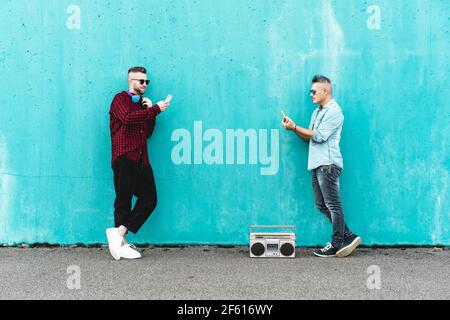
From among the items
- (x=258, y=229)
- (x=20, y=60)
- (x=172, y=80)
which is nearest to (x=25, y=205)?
(x=20, y=60)

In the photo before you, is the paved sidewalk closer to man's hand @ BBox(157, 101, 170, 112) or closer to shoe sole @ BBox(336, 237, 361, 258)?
shoe sole @ BBox(336, 237, 361, 258)

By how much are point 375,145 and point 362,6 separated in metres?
1.53

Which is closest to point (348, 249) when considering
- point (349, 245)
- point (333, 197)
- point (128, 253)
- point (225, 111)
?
point (349, 245)

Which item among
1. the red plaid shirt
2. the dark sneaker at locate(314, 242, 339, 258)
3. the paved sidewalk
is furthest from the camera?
the dark sneaker at locate(314, 242, 339, 258)

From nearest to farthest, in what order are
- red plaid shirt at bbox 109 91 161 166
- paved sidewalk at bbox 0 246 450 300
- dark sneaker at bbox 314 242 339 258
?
paved sidewalk at bbox 0 246 450 300
red plaid shirt at bbox 109 91 161 166
dark sneaker at bbox 314 242 339 258

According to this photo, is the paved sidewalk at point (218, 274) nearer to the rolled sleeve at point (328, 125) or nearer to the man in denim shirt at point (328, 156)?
the man in denim shirt at point (328, 156)

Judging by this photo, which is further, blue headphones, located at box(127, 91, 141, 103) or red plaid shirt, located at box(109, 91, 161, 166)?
blue headphones, located at box(127, 91, 141, 103)

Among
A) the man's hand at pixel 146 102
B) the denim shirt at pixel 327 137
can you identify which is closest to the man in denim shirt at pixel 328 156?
the denim shirt at pixel 327 137

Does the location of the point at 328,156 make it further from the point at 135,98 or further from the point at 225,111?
the point at 135,98

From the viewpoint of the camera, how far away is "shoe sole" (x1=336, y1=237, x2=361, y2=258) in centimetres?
502

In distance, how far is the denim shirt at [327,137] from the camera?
500 centimetres

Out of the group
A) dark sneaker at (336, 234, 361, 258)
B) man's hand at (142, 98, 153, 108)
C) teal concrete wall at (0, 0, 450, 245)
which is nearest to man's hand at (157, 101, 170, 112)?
man's hand at (142, 98, 153, 108)

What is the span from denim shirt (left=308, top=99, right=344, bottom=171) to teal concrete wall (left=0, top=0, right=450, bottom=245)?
383 mm

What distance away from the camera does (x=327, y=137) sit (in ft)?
16.4
